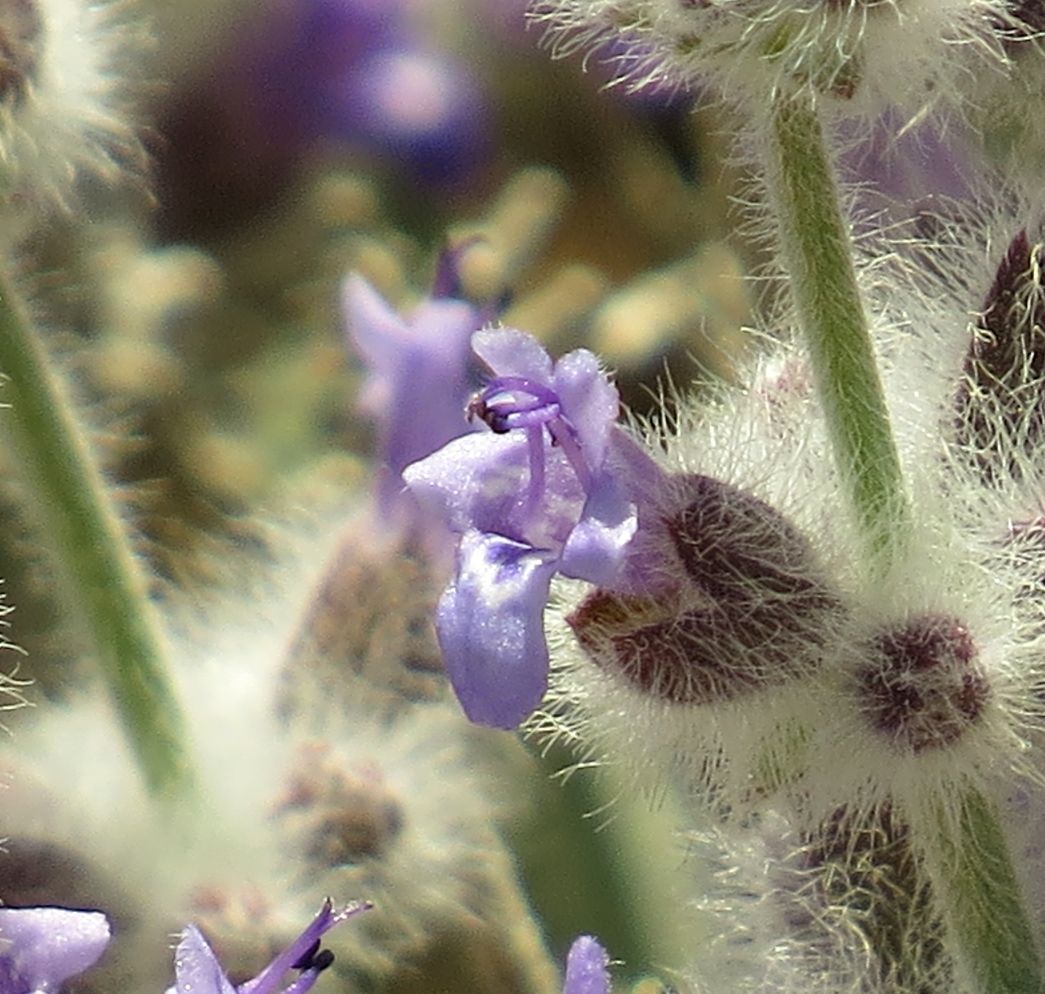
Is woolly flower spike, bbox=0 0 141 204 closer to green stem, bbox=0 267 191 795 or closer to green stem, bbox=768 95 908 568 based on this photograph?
green stem, bbox=0 267 191 795

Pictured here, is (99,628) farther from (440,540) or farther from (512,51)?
(512,51)

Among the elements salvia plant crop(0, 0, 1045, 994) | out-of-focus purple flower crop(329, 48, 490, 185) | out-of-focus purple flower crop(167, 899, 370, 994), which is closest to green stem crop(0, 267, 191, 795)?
salvia plant crop(0, 0, 1045, 994)

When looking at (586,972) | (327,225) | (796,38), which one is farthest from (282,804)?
(327,225)

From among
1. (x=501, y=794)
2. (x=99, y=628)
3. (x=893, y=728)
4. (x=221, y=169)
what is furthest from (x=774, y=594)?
(x=221, y=169)

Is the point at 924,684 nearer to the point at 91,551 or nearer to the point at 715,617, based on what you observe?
the point at 715,617

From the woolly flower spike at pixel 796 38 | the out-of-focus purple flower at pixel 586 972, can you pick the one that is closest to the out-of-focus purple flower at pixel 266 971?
the out-of-focus purple flower at pixel 586 972

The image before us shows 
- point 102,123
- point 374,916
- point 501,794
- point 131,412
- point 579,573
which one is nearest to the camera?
point 579,573

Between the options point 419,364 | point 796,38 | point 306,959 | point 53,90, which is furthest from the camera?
point 419,364
